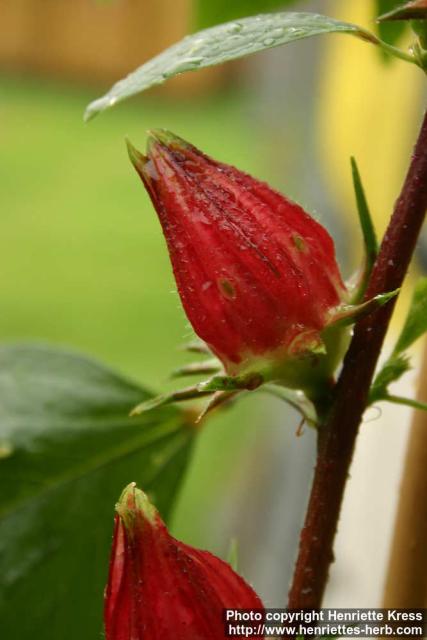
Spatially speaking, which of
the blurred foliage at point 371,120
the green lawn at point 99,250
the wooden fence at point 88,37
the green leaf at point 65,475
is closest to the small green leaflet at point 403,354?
the green leaf at point 65,475

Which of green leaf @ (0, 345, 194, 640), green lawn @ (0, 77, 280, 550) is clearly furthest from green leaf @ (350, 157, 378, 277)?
green lawn @ (0, 77, 280, 550)

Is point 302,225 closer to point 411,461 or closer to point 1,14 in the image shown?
point 411,461

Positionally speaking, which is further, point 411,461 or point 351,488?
point 351,488

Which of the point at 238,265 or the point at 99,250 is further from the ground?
the point at 99,250

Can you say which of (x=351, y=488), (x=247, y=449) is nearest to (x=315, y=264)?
(x=351, y=488)

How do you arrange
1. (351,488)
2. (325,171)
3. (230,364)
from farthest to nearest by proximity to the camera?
(325,171) < (351,488) < (230,364)

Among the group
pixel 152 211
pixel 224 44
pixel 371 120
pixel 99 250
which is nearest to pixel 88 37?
pixel 152 211

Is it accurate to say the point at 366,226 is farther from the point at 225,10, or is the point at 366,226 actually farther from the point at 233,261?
the point at 225,10
